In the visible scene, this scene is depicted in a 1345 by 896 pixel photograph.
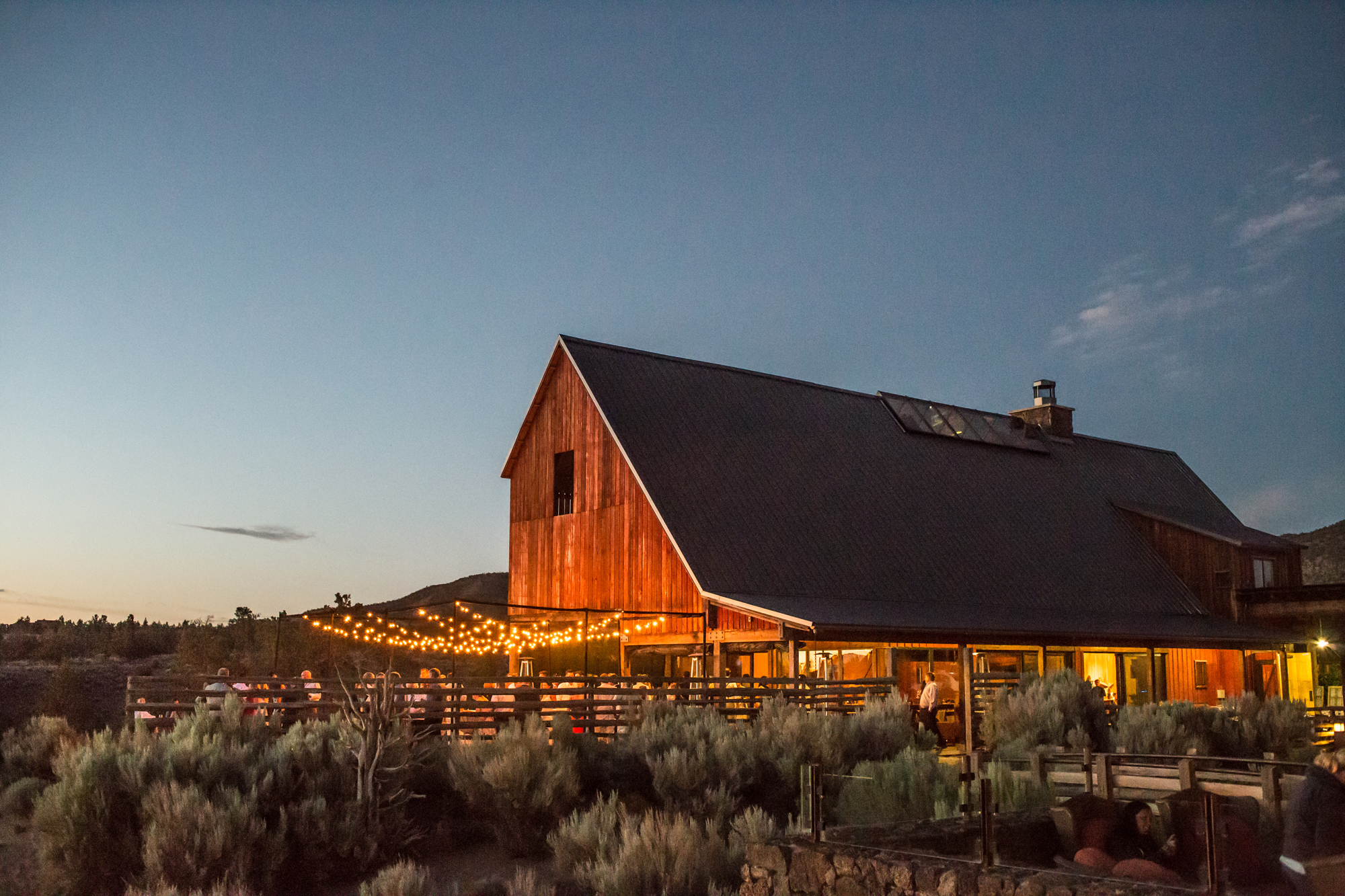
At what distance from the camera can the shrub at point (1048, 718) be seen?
1820 cm

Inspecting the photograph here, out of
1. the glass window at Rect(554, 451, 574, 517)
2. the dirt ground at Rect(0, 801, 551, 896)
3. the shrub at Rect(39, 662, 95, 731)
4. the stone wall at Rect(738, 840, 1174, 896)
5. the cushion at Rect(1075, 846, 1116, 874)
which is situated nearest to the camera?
the stone wall at Rect(738, 840, 1174, 896)

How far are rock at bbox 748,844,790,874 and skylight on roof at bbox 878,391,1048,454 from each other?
76.6ft

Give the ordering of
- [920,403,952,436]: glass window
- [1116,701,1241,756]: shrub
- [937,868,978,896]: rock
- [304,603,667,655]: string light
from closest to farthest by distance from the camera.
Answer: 1. [937,868,978,896]: rock
2. [1116,701,1241,756]: shrub
3. [304,603,667,655]: string light
4. [920,403,952,436]: glass window

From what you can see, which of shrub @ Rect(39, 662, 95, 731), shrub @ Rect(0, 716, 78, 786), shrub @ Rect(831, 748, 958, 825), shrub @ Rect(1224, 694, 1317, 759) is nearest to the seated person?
shrub @ Rect(831, 748, 958, 825)

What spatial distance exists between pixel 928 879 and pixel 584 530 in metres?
18.7

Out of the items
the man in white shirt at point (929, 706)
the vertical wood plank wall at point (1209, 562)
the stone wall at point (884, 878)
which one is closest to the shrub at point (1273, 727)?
the man in white shirt at point (929, 706)

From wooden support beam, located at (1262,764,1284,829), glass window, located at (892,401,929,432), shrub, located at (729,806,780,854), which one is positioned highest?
glass window, located at (892,401,929,432)

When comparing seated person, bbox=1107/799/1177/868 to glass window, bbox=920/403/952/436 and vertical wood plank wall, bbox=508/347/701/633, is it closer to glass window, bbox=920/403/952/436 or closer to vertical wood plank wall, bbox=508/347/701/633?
vertical wood plank wall, bbox=508/347/701/633

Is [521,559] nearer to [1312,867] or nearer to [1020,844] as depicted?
[1020,844]

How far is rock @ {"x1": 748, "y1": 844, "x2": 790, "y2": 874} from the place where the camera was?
9250 millimetres

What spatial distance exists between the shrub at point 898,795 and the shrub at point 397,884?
443cm

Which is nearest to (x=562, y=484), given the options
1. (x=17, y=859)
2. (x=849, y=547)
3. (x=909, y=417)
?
(x=849, y=547)

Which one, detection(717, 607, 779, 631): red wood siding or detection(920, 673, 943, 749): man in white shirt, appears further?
detection(717, 607, 779, 631): red wood siding

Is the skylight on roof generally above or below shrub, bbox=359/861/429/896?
above
